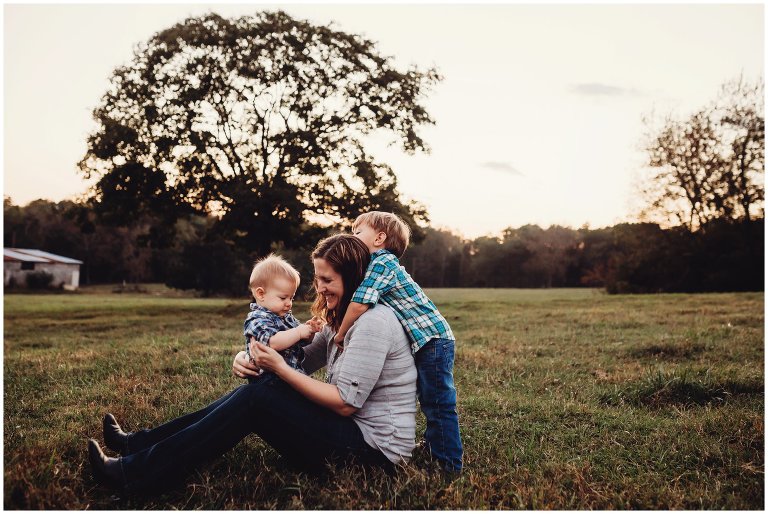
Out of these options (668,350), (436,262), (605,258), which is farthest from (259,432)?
(436,262)

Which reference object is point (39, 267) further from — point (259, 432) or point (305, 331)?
point (259, 432)

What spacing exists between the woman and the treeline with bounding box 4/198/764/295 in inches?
792

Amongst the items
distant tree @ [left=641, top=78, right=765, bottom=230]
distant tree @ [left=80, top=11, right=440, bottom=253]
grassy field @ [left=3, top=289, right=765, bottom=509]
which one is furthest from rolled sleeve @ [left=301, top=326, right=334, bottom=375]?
distant tree @ [left=641, top=78, right=765, bottom=230]

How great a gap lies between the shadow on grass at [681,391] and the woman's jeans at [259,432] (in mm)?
3770

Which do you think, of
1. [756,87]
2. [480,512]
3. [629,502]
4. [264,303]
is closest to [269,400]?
[264,303]

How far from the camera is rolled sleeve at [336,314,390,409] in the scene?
3.64 metres

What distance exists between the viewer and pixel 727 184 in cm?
3519

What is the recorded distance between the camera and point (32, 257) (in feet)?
185

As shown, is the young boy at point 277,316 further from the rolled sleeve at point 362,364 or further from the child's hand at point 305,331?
the rolled sleeve at point 362,364

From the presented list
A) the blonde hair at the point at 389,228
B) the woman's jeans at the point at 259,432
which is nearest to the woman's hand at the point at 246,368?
the woman's jeans at the point at 259,432

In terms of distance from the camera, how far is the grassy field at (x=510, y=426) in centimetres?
378

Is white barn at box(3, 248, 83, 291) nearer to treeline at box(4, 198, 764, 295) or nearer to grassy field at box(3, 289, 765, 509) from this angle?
treeline at box(4, 198, 764, 295)

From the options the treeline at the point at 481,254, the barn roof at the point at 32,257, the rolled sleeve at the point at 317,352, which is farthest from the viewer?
the barn roof at the point at 32,257

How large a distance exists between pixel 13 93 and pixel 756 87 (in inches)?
1353
